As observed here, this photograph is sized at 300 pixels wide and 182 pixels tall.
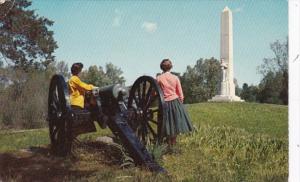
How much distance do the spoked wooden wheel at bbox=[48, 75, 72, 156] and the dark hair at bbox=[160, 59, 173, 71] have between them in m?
0.65

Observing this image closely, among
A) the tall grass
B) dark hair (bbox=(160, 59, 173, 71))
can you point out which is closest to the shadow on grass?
the tall grass

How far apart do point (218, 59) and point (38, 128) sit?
135 cm

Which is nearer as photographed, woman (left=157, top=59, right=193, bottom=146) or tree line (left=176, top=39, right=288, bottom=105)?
tree line (left=176, top=39, right=288, bottom=105)

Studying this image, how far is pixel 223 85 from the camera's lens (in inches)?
143

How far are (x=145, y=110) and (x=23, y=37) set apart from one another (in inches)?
38.6

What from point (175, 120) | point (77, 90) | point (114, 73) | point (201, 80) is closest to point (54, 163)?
point (77, 90)

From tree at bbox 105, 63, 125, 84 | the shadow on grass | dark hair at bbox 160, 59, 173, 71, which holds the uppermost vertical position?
dark hair at bbox 160, 59, 173, 71

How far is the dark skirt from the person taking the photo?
396 centimetres

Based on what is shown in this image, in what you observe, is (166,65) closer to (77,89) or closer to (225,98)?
(225,98)

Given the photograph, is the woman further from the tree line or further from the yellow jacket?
the yellow jacket

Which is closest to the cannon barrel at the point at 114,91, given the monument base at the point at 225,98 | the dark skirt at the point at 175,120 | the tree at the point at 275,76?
the dark skirt at the point at 175,120

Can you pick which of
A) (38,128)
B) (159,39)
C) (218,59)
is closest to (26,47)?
(38,128)

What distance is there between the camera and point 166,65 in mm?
3600

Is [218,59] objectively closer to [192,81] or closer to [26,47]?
[192,81]
